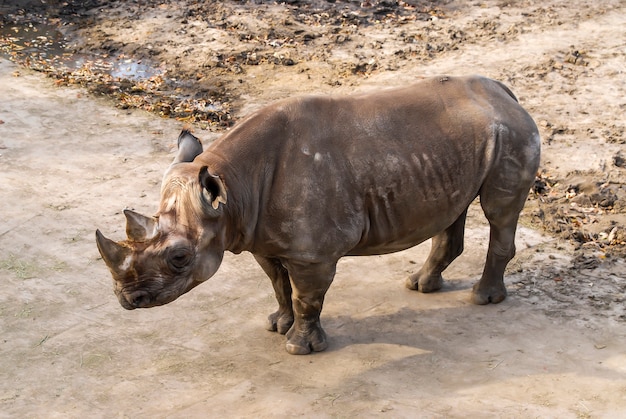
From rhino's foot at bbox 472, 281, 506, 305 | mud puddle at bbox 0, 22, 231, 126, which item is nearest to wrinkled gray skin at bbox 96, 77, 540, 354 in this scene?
rhino's foot at bbox 472, 281, 506, 305

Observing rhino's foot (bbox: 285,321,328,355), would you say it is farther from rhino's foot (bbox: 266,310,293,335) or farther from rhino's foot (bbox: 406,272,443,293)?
rhino's foot (bbox: 406,272,443,293)

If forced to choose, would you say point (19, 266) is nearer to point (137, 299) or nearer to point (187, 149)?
point (187, 149)

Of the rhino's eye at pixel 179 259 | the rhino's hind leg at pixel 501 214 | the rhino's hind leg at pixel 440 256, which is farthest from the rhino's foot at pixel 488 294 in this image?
the rhino's eye at pixel 179 259

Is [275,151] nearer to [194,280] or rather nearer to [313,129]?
[313,129]

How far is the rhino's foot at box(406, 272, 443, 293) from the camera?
8352 millimetres

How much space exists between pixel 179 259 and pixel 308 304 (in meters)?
1.37

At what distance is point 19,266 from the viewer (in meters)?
8.85

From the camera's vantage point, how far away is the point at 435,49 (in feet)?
48.0

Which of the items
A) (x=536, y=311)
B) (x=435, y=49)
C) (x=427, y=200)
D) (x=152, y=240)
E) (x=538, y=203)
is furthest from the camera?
(x=435, y=49)

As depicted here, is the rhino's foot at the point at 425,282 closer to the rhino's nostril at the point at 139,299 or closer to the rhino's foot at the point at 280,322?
the rhino's foot at the point at 280,322

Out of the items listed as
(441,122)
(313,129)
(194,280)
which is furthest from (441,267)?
(194,280)

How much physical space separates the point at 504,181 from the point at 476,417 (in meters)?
2.10

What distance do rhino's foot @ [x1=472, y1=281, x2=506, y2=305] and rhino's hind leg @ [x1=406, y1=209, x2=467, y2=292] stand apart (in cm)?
38

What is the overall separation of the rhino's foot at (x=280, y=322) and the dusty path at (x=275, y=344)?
0.09m
